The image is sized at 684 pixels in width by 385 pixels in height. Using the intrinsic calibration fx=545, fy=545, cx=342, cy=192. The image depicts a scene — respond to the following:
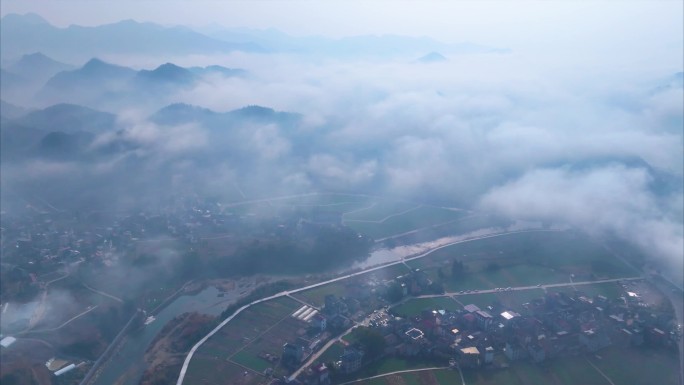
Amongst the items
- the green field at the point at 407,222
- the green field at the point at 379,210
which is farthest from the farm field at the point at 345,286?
the green field at the point at 379,210

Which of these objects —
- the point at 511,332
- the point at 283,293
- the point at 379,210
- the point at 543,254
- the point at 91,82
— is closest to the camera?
the point at 511,332

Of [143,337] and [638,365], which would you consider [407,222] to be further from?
[143,337]

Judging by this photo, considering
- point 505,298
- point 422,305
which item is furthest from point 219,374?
point 505,298

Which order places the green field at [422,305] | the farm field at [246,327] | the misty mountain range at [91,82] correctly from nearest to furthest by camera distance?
the farm field at [246,327]
the green field at [422,305]
the misty mountain range at [91,82]

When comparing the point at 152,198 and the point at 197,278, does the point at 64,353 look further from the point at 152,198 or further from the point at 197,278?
→ the point at 152,198

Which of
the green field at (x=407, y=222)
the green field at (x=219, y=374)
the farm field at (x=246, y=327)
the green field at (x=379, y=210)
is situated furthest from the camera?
the green field at (x=379, y=210)

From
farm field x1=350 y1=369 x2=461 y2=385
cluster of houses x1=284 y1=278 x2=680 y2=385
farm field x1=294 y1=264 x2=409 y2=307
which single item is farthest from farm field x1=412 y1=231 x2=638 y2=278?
farm field x1=350 y1=369 x2=461 y2=385

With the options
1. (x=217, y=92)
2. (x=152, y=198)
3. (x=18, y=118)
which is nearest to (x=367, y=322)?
(x=152, y=198)

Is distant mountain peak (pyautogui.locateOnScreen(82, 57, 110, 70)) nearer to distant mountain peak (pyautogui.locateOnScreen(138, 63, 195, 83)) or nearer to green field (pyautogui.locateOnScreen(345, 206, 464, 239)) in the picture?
distant mountain peak (pyautogui.locateOnScreen(138, 63, 195, 83))

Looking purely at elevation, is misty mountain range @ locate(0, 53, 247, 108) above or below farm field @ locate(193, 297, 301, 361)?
above

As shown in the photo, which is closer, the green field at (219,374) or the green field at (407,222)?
the green field at (219,374)

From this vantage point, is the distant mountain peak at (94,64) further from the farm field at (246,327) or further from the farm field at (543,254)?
the farm field at (246,327)
